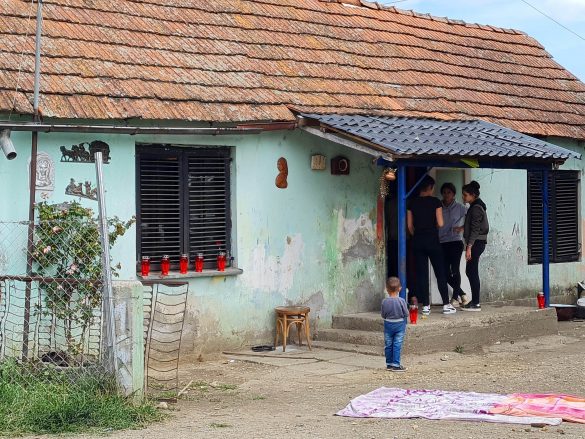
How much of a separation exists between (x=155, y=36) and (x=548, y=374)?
20.3 ft

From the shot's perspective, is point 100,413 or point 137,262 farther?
point 137,262

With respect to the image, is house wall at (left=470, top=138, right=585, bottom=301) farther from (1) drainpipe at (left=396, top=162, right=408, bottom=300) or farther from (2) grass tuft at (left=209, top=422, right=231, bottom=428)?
(2) grass tuft at (left=209, top=422, right=231, bottom=428)

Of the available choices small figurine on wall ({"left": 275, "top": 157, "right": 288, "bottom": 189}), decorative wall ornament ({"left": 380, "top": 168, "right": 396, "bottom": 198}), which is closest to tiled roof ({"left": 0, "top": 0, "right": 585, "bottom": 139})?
small figurine on wall ({"left": 275, "top": 157, "right": 288, "bottom": 189})

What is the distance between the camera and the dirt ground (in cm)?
827

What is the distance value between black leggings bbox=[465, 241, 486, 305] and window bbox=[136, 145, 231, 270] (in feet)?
11.5

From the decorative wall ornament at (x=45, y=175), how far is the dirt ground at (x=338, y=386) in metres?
2.41

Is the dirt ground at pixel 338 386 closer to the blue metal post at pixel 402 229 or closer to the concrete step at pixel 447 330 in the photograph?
the concrete step at pixel 447 330

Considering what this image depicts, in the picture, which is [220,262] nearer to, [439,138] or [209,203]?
[209,203]

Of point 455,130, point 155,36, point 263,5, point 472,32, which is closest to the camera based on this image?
point 155,36

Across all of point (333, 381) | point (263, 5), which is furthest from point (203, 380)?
point (263, 5)

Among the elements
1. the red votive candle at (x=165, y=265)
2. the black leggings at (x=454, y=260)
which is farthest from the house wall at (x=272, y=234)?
the black leggings at (x=454, y=260)

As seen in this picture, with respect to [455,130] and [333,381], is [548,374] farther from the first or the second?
[455,130]

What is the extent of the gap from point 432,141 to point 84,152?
4.28 m

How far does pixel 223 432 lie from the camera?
8.23m
